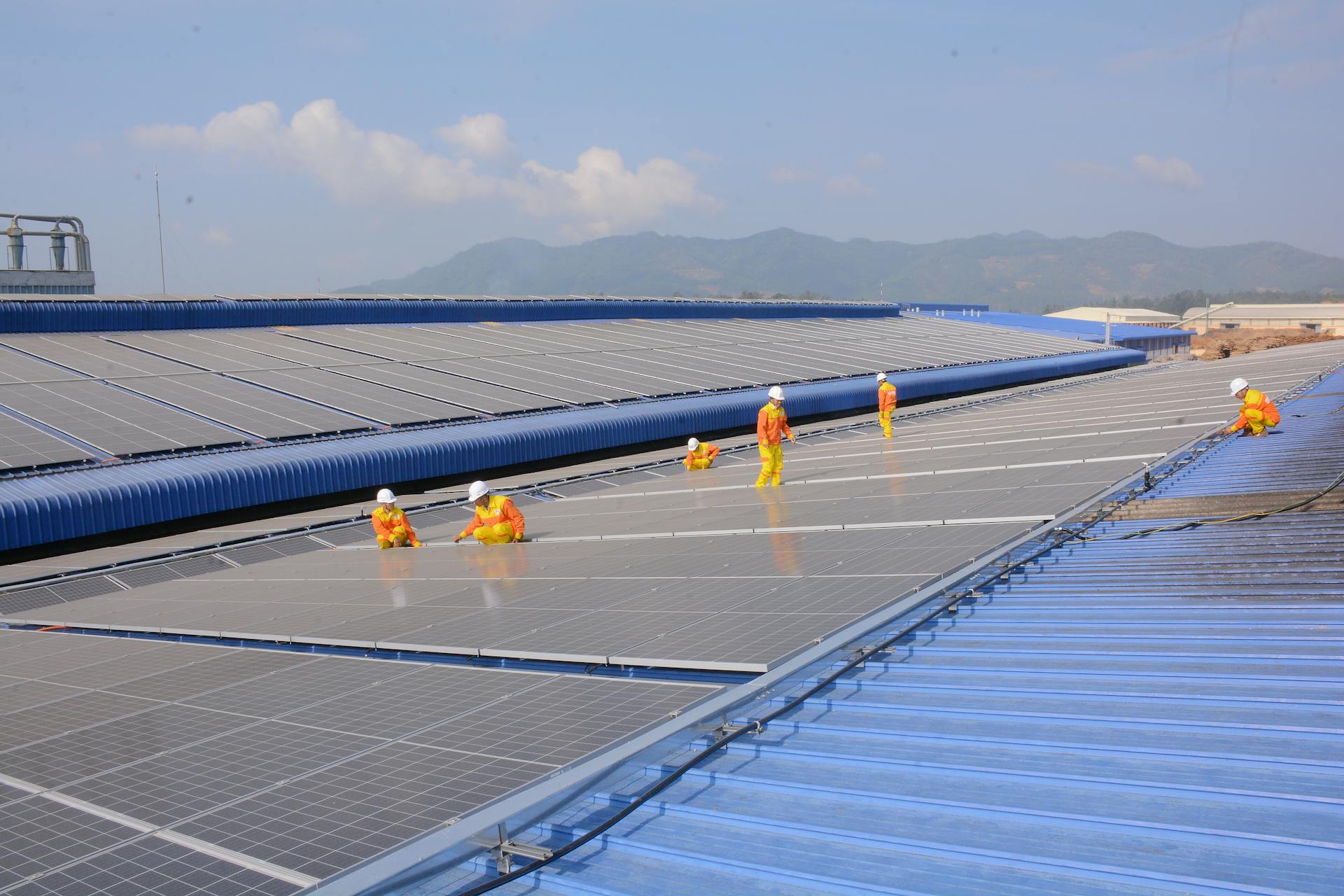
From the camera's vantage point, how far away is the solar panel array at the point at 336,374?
18.3 meters

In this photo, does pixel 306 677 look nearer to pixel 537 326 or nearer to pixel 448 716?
pixel 448 716

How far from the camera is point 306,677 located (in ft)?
22.4

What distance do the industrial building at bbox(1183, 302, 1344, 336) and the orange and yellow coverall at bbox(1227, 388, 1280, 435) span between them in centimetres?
9877

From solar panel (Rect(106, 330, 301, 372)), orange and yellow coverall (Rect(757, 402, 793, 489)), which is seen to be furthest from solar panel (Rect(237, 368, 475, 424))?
orange and yellow coverall (Rect(757, 402, 793, 489))

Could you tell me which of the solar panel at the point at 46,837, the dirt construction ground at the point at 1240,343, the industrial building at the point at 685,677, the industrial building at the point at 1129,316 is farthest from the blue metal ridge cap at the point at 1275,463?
the industrial building at the point at 1129,316

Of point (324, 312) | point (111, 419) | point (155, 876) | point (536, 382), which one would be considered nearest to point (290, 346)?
point (324, 312)

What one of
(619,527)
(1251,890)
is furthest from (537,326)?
(1251,890)

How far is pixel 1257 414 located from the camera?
1577 cm

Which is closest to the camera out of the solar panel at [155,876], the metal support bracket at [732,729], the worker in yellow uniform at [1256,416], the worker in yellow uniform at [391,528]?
the solar panel at [155,876]

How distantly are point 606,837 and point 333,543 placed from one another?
12.3 meters

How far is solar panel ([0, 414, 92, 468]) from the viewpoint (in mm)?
15977

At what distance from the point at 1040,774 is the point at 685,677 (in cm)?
196

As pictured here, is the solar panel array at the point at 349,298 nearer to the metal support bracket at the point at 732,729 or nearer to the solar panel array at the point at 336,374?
the solar panel array at the point at 336,374

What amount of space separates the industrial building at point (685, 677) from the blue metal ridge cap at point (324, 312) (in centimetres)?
761
